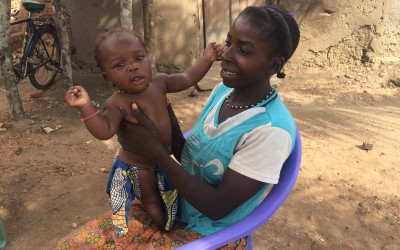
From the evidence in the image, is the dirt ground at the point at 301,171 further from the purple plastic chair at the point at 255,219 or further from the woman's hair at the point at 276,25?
the woman's hair at the point at 276,25

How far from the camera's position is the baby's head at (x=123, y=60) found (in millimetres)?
1538

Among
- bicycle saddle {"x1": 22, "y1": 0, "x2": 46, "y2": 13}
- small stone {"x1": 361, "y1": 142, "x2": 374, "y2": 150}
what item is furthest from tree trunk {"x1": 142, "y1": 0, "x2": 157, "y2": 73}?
small stone {"x1": 361, "y1": 142, "x2": 374, "y2": 150}

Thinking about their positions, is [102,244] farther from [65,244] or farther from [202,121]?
[202,121]

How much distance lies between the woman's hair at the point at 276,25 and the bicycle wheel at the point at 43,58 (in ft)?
15.1

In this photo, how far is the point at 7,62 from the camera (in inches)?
168

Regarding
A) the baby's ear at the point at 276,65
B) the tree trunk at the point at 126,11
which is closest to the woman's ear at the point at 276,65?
the baby's ear at the point at 276,65

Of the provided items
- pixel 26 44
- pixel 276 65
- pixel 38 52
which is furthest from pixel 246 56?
pixel 38 52

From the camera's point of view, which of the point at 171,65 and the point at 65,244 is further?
the point at 171,65

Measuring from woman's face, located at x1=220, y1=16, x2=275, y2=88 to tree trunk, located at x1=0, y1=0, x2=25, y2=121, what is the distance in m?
3.48

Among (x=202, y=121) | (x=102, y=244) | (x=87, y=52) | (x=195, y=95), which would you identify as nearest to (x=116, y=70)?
(x=202, y=121)

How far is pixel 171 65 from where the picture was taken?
232 inches

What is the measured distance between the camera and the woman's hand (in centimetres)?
139

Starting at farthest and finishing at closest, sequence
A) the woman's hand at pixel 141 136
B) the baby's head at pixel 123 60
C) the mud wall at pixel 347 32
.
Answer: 1. the mud wall at pixel 347 32
2. the baby's head at pixel 123 60
3. the woman's hand at pixel 141 136

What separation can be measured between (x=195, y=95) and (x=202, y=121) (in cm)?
373
